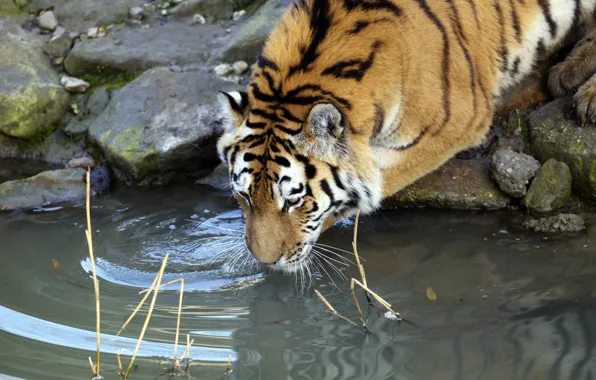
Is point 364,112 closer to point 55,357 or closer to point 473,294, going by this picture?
point 473,294

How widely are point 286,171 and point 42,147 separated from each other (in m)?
2.52

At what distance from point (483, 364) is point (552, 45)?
2133mm

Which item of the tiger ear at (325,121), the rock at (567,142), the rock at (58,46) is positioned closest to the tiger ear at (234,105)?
the tiger ear at (325,121)

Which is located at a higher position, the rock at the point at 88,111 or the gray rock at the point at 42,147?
the rock at the point at 88,111

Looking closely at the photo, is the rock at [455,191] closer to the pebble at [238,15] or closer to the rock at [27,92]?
the pebble at [238,15]

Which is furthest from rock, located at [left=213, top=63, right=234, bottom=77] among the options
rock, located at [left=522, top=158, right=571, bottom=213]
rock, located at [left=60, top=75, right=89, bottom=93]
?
rock, located at [left=522, top=158, right=571, bottom=213]

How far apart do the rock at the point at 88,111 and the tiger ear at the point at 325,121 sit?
2.39 m

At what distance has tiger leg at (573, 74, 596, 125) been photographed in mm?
3818

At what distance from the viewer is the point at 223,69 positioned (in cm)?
486

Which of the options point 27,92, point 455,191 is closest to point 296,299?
point 455,191

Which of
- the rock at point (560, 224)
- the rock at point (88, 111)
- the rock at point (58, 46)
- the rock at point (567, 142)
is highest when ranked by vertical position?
the rock at point (567, 142)

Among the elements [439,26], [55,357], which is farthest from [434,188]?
[55,357]

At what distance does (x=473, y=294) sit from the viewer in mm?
3215

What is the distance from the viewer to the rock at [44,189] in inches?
171
